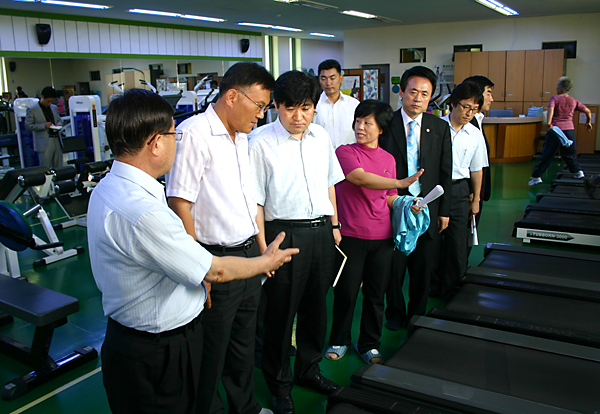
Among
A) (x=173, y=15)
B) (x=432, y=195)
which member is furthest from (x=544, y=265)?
(x=173, y=15)

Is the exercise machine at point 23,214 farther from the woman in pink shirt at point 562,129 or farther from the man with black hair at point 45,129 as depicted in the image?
the woman in pink shirt at point 562,129

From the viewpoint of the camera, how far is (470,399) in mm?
1920

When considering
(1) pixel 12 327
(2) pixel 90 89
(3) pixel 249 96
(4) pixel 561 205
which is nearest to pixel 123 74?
(2) pixel 90 89

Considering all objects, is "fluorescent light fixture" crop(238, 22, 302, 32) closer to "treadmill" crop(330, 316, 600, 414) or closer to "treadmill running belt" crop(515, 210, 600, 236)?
"treadmill running belt" crop(515, 210, 600, 236)

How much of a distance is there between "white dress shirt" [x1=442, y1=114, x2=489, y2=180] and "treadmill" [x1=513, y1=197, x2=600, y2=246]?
72.9 inches

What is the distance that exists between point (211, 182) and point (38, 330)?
5.09 feet

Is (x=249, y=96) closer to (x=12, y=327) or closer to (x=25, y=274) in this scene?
(x=12, y=327)

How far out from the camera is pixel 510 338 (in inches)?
97.9

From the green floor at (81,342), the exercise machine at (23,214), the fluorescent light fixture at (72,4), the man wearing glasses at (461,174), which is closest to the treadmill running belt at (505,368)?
the green floor at (81,342)

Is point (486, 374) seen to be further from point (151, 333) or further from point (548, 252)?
point (548, 252)

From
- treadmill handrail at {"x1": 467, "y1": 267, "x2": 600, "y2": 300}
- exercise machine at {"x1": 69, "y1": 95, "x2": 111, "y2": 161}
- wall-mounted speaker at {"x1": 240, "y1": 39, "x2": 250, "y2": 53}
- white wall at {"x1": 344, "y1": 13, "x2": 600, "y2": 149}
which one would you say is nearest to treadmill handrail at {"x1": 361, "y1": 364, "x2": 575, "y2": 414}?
treadmill handrail at {"x1": 467, "y1": 267, "x2": 600, "y2": 300}

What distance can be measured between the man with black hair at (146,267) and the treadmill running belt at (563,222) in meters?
4.21

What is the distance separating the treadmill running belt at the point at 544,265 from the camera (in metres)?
3.55

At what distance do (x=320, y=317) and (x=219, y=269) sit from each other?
1108 mm
